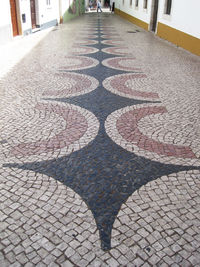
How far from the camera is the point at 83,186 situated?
3.32 m

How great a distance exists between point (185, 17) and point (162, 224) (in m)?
10.8

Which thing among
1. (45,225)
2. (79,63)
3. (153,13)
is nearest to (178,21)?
(153,13)

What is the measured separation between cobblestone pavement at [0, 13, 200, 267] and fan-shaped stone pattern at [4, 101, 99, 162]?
2 centimetres

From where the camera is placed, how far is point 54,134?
451cm

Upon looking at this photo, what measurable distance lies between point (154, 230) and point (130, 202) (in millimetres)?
457

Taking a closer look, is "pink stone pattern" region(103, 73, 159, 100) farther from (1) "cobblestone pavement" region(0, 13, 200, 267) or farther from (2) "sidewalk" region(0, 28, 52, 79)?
(2) "sidewalk" region(0, 28, 52, 79)

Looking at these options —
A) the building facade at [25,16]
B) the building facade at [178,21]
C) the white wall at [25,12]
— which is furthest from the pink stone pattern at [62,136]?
the white wall at [25,12]

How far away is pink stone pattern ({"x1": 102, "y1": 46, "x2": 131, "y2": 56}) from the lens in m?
10.8

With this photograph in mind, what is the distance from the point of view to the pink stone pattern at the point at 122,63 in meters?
8.62

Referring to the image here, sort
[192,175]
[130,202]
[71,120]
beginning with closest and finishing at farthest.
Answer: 1. [130,202]
2. [192,175]
3. [71,120]

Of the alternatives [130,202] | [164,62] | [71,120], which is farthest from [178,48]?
[130,202]

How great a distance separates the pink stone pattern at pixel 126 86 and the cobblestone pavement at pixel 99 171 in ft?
0.08

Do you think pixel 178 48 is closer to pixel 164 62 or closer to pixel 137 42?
pixel 137 42

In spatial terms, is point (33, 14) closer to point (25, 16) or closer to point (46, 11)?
point (25, 16)
